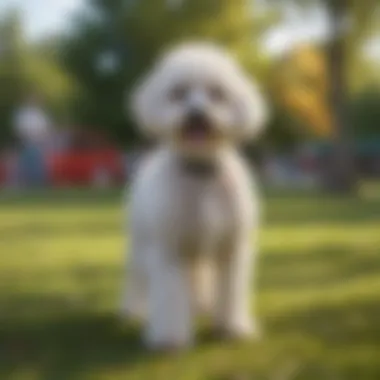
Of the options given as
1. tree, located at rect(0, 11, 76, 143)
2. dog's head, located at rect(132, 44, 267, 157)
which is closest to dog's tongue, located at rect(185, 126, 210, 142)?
dog's head, located at rect(132, 44, 267, 157)

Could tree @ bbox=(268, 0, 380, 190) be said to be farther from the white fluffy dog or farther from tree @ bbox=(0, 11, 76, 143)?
tree @ bbox=(0, 11, 76, 143)

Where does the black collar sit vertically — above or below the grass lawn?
above

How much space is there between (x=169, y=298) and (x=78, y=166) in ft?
0.52

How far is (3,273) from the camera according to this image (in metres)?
0.69

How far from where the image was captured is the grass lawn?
0.68m

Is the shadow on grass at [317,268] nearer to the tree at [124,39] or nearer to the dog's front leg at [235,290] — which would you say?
the dog's front leg at [235,290]

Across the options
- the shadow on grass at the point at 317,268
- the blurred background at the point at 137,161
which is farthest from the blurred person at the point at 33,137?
the shadow on grass at the point at 317,268

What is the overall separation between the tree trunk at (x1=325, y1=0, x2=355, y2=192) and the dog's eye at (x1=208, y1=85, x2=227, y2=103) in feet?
0.30

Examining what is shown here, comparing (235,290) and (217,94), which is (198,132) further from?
(235,290)

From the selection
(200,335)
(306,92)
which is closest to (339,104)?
(306,92)

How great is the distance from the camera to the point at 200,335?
2.45 ft

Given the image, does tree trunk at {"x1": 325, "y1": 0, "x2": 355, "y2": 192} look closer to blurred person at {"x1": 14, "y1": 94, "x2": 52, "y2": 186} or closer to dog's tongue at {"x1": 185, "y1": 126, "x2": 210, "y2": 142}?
dog's tongue at {"x1": 185, "y1": 126, "x2": 210, "y2": 142}

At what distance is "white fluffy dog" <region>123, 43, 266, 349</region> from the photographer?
2.23ft

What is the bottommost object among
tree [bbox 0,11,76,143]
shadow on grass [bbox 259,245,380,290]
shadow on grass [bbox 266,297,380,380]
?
shadow on grass [bbox 266,297,380,380]
